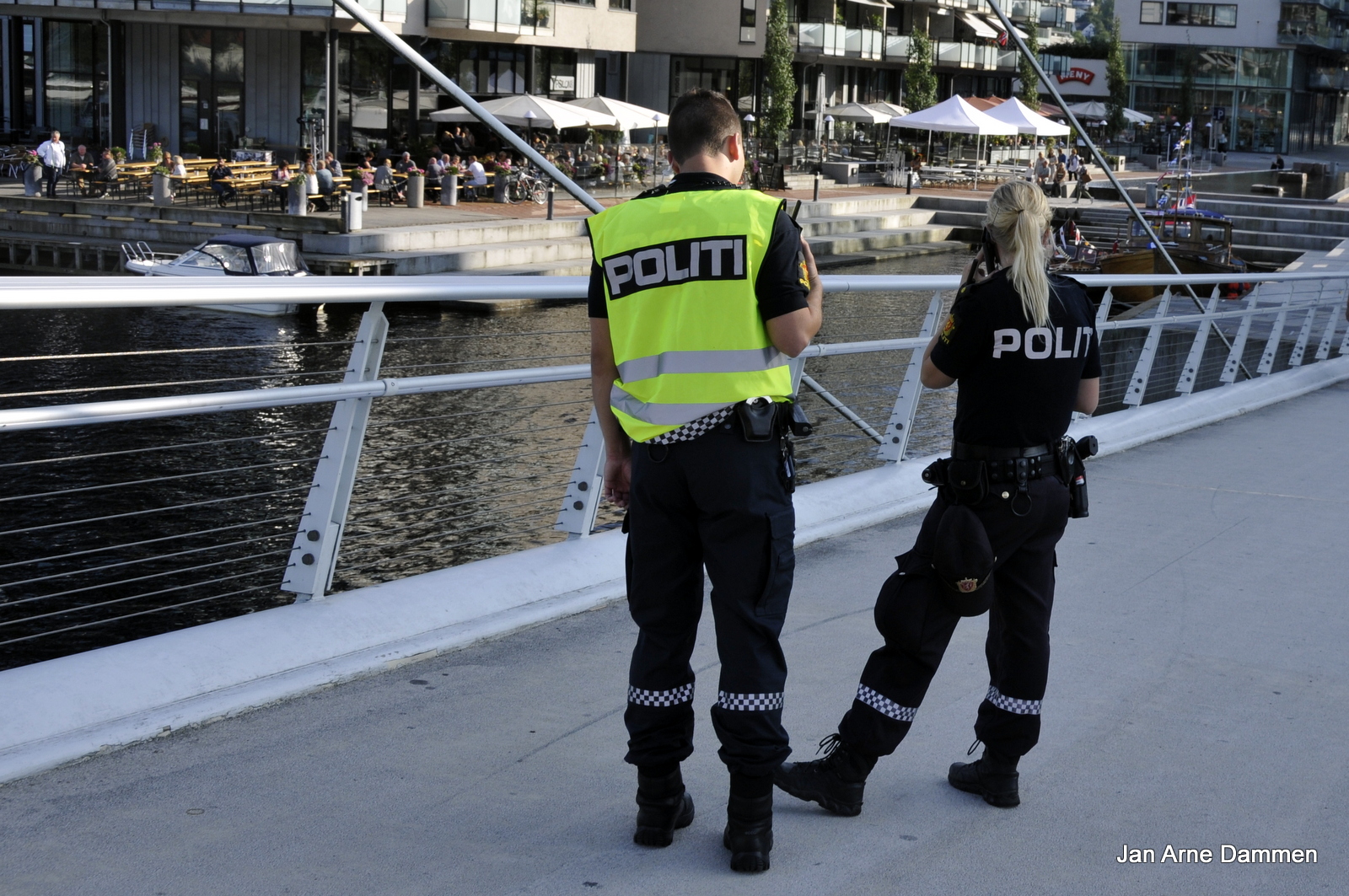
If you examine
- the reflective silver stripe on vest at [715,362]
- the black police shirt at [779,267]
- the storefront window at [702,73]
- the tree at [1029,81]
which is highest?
the tree at [1029,81]

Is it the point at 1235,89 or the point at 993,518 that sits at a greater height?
the point at 1235,89

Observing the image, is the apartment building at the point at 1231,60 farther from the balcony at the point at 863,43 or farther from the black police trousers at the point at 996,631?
the black police trousers at the point at 996,631

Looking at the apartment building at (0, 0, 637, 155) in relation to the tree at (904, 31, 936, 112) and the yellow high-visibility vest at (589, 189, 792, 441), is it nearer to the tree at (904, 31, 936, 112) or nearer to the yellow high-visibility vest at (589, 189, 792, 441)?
the tree at (904, 31, 936, 112)

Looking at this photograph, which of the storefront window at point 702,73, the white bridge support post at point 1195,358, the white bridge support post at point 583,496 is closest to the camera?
the white bridge support post at point 583,496

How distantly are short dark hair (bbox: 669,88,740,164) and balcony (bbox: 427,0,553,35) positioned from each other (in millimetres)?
37962

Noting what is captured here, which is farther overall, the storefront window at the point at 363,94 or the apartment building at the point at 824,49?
the apartment building at the point at 824,49

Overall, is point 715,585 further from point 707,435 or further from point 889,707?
point 889,707

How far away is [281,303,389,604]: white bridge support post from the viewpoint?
173 inches

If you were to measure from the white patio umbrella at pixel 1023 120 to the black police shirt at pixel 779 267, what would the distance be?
145 feet

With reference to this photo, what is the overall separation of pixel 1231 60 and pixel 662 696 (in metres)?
93.2

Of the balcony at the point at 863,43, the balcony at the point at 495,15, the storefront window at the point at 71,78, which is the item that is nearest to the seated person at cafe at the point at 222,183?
the balcony at the point at 495,15

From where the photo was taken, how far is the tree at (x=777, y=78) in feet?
168

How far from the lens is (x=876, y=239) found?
4059 cm

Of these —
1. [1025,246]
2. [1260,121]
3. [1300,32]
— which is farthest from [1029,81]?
[1025,246]
